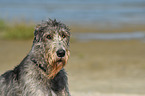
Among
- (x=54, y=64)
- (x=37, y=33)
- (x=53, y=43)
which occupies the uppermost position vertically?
(x=37, y=33)

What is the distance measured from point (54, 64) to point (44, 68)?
30 cm

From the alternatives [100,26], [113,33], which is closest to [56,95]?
[113,33]

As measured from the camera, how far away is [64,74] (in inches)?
266

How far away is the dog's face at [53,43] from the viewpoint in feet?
20.0

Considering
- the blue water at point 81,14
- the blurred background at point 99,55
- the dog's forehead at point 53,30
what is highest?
the blue water at point 81,14

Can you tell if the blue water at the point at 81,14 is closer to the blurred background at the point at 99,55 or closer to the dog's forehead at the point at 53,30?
the blurred background at the point at 99,55

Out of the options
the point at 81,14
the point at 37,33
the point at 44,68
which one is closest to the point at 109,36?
the point at 81,14

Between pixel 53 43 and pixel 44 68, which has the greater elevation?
pixel 53 43

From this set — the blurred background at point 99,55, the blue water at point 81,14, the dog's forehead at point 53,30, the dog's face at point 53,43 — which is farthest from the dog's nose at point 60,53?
the blue water at point 81,14

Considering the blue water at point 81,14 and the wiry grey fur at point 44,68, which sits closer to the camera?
the wiry grey fur at point 44,68

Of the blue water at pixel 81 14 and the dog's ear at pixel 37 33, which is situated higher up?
the blue water at pixel 81 14

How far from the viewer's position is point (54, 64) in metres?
6.18

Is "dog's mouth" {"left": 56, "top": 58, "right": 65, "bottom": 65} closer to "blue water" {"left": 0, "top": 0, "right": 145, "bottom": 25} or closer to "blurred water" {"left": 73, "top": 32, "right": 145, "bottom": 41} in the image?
"blurred water" {"left": 73, "top": 32, "right": 145, "bottom": 41}

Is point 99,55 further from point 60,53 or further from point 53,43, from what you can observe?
point 60,53
